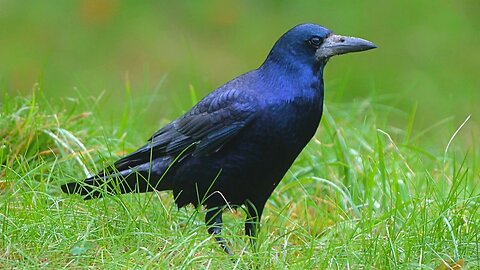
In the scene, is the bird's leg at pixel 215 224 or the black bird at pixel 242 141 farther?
the black bird at pixel 242 141

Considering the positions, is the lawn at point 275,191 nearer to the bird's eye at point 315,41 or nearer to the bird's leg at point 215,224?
the bird's leg at point 215,224

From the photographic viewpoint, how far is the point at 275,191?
5.64 m

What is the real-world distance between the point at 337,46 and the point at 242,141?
0.62 m

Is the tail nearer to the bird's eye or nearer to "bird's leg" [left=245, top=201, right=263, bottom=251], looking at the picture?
"bird's leg" [left=245, top=201, right=263, bottom=251]

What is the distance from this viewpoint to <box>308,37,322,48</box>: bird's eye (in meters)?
5.07

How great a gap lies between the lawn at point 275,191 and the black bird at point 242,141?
99 millimetres

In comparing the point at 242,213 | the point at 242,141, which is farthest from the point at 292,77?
the point at 242,213

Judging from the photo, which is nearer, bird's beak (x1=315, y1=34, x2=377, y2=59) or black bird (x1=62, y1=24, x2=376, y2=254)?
black bird (x1=62, y1=24, x2=376, y2=254)

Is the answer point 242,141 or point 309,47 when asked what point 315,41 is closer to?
point 309,47

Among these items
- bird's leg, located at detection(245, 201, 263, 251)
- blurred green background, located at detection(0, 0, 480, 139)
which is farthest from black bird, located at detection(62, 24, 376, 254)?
blurred green background, located at detection(0, 0, 480, 139)

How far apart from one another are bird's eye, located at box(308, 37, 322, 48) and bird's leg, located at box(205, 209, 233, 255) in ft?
2.75

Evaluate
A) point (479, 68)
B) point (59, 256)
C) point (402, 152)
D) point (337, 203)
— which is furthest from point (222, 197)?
point (479, 68)

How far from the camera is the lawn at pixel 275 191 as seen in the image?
14.4ft

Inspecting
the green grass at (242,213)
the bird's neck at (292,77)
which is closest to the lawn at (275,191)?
the green grass at (242,213)
